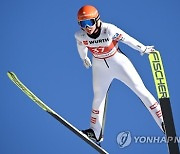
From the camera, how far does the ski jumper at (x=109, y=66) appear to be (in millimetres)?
5152

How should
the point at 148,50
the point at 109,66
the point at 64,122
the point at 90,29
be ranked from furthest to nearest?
the point at 109,66 < the point at 64,122 < the point at 148,50 < the point at 90,29

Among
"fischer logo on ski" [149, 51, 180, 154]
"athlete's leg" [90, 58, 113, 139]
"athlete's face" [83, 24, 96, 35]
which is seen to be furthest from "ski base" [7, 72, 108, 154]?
"athlete's face" [83, 24, 96, 35]

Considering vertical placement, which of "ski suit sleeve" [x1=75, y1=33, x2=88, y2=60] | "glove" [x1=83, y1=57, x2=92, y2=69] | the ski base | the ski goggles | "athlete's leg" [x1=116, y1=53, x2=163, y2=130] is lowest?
the ski base

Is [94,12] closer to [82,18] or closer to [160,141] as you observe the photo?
[82,18]

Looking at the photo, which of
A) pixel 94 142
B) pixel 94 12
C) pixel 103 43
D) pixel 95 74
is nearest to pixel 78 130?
pixel 94 142

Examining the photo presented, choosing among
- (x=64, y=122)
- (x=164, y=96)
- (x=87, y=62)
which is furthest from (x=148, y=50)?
(x=64, y=122)

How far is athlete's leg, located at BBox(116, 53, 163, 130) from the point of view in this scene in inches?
206

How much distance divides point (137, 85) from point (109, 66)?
1.29 ft

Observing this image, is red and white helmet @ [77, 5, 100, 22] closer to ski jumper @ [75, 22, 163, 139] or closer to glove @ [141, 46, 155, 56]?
ski jumper @ [75, 22, 163, 139]

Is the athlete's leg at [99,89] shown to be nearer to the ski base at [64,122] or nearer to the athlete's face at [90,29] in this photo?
the ski base at [64,122]

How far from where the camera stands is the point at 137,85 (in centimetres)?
528

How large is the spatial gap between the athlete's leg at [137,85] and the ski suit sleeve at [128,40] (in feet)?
0.77

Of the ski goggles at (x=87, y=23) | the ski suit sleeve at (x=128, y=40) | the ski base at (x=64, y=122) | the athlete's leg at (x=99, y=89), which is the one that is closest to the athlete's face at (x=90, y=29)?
the ski goggles at (x=87, y=23)

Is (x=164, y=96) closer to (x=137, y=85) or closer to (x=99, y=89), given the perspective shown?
(x=137, y=85)
